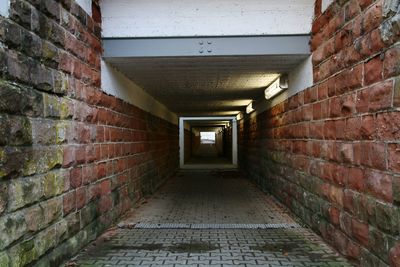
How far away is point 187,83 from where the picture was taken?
730 centimetres

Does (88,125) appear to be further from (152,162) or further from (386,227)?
(152,162)

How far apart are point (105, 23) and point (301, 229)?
376cm

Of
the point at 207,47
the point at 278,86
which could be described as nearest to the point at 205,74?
the point at 278,86

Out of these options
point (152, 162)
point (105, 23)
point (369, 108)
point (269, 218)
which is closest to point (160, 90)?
point (152, 162)

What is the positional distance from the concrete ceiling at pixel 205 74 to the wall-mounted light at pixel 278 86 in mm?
108

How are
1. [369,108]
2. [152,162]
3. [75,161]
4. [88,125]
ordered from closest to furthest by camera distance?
[369,108] → [75,161] → [88,125] → [152,162]

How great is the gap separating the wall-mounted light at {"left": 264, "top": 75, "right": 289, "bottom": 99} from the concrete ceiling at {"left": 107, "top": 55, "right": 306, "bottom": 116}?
0.11 metres

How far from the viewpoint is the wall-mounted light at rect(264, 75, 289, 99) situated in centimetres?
620

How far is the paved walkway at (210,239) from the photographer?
12.2ft

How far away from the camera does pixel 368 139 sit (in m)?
3.08

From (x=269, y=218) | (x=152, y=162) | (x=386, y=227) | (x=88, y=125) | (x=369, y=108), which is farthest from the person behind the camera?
(x=152, y=162)

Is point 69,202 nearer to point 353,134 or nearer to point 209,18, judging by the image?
point 353,134

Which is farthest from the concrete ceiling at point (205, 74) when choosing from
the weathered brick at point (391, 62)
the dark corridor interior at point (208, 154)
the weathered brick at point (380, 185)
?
the dark corridor interior at point (208, 154)

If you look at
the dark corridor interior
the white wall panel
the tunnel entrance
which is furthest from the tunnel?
the dark corridor interior
